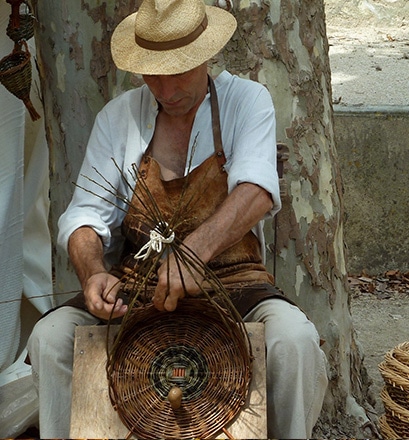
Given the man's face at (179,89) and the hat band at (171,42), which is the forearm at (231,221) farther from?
the hat band at (171,42)

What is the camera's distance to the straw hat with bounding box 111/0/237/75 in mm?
3422

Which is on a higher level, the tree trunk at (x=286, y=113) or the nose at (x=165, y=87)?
the nose at (x=165, y=87)

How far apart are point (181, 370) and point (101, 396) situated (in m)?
0.27

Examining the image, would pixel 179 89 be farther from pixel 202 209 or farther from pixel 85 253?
pixel 85 253

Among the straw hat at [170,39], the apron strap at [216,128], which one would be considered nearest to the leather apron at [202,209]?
the apron strap at [216,128]

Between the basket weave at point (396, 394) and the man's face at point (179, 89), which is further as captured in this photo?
the basket weave at point (396, 394)

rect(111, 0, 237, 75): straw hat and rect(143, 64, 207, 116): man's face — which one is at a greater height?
rect(111, 0, 237, 75): straw hat

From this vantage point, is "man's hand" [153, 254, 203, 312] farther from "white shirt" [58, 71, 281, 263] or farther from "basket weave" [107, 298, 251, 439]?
"white shirt" [58, 71, 281, 263]

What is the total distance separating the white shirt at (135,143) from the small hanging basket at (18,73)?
598 mm

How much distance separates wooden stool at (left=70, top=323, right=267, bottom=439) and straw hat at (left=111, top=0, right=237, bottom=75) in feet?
2.99

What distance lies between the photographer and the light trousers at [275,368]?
319cm

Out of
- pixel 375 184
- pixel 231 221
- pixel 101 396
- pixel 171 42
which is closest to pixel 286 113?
pixel 171 42

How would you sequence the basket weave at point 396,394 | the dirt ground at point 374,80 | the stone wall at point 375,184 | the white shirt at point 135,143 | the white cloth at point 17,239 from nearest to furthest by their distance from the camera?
Answer: the white shirt at point 135,143
the basket weave at point 396,394
the white cloth at point 17,239
the dirt ground at point 374,80
the stone wall at point 375,184

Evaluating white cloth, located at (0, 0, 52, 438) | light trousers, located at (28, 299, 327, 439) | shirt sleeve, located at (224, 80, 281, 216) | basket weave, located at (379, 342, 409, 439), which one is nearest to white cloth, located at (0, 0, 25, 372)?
white cloth, located at (0, 0, 52, 438)
